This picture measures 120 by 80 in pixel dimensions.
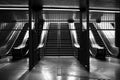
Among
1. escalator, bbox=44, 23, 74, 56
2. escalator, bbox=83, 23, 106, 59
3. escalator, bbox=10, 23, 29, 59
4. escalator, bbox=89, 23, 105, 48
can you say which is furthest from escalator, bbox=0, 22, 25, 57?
escalator, bbox=89, 23, 105, 48

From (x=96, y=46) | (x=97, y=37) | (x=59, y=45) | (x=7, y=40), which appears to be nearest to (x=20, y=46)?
(x=7, y=40)

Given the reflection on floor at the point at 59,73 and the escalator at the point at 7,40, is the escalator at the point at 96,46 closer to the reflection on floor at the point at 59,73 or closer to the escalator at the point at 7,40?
the reflection on floor at the point at 59,73

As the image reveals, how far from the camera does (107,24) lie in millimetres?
18500

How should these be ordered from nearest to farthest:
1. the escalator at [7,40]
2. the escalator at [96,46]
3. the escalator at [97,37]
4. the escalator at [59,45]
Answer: the escalator at [96,46] < the escalator at [7,40] < the escalator at [59,45] < the escalator at [97,37]

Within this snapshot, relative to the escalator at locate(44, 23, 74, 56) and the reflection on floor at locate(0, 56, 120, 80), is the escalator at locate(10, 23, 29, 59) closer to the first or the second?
the escalator at locate(44, 23, 74, 56)

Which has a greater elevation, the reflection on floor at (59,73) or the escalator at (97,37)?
the escalator at (97,37)

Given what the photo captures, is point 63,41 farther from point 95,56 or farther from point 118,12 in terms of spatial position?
point 118,12

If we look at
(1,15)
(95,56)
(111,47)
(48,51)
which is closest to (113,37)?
(111,47)

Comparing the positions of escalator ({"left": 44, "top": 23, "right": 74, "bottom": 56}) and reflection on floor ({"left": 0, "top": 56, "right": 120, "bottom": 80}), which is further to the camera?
escalator ({"left": 44, "top": 23, "right": 74, "bottom": 56})

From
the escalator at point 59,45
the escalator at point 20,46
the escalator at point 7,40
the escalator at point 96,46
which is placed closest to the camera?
the escalator at point 20,46

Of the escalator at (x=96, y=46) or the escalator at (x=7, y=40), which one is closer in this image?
the escalator at (x=96, y=46)

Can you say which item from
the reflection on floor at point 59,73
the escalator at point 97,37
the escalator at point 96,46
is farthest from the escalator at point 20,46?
the escalator at point 97,37

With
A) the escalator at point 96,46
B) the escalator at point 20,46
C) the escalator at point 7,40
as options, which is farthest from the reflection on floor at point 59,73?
the escalator at point 7,40

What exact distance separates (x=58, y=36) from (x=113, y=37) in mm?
4726
